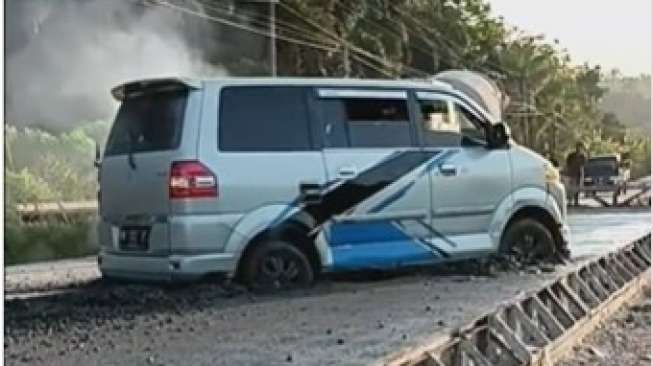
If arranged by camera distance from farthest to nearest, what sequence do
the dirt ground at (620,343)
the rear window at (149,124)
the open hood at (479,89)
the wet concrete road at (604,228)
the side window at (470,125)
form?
1. the open hood at (479,89)
2. the wet concrete road at (604,228)
3. the side window at (470,125)
4. the rear window at (149,124)
5. the dirt ground at (620,343)

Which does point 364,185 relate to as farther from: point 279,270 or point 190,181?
point 190,181

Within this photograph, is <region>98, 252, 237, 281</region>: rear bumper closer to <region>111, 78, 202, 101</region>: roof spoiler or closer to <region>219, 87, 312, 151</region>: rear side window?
<region>219, 87, 312, 151</region>: rear side window

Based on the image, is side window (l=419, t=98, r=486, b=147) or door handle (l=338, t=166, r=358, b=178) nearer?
door handle (l=338, t=166, r=358, b=178)

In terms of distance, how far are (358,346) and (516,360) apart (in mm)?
821

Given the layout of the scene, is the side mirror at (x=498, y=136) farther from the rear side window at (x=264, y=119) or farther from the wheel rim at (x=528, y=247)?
the rear side window at (x=264, y=119)

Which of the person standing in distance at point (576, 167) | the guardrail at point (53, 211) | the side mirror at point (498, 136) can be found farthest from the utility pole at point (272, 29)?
the side mirror at point (498, 136)

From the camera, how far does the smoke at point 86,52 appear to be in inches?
787

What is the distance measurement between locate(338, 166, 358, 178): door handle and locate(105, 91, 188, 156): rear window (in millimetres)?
1205

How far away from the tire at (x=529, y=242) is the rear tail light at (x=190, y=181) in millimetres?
2844

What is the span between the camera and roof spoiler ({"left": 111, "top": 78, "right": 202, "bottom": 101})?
27.7 ft

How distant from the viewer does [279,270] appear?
28.1 ft

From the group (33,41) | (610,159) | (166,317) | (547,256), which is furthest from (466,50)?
(166,317)

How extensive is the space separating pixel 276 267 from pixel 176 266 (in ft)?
2.49

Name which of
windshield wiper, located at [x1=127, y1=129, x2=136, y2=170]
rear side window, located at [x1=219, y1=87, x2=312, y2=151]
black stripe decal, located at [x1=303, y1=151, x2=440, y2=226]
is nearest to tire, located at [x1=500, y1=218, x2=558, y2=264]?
black stripe decal, located at [x1=303, y1=151, x2=440, y2=226]
